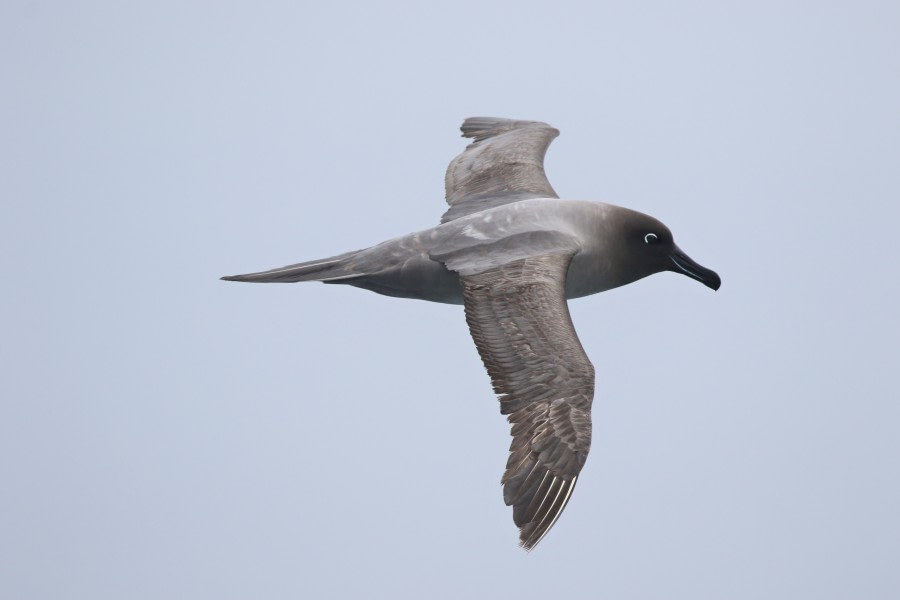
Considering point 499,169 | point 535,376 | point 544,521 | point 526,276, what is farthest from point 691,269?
point 544,521

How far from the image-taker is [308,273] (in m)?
12.9

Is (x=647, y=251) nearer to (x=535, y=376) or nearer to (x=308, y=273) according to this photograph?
(x=535, y=376)

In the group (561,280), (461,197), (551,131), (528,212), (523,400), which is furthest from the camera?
(551,131)

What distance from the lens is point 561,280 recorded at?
12.2 meters

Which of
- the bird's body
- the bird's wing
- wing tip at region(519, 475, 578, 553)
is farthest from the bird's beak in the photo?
wing tip at region(519, 475, 578, 553)

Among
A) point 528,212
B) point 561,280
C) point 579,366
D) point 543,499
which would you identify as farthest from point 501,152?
point 543,499

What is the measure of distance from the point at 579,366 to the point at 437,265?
1.80 metres

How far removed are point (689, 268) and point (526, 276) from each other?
2196 millimetres

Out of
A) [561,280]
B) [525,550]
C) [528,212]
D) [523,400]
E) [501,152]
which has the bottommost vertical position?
[525,550]

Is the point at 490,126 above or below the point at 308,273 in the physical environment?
above

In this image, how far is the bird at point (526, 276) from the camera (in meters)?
10.9

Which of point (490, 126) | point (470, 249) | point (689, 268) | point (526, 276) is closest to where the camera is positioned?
point (526, 276)

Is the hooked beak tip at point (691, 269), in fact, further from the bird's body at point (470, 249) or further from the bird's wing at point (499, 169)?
the bird's wing at point (499, 169)

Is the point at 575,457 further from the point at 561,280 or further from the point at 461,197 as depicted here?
the point at 461,197
